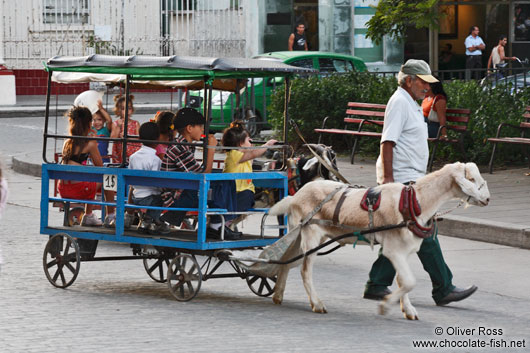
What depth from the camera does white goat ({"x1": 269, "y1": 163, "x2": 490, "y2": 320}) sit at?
7.45 metres

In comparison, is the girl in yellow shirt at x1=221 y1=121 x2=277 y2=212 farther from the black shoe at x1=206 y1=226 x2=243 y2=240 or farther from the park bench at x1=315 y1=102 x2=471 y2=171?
the park bench at x1=315 y1=102 x2=471 y2=171

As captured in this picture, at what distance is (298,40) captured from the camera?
95.7ft

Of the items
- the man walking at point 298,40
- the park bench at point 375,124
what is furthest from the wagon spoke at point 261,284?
the man walking at point 298,40

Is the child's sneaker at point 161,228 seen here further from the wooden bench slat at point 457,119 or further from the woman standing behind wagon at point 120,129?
the wooden bench slat at point 457,119

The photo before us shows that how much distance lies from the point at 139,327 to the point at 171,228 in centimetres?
167

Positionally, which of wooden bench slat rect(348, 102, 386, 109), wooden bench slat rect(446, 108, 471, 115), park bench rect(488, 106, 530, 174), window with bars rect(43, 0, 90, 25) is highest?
window with bars rect(43, 0, 90, 25)

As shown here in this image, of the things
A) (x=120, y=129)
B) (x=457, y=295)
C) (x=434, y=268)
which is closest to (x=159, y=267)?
(x=434, y=268)

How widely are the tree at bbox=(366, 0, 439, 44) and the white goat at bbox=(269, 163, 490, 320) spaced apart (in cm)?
745

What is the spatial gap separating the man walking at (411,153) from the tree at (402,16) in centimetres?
666

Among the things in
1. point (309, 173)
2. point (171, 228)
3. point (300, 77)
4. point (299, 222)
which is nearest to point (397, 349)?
point (299, 222)

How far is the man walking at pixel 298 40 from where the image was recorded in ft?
95.1

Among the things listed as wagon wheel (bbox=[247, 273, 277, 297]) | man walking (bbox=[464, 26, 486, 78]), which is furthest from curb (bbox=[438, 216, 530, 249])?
man walking (bbox=[464, 26, 486, 78])

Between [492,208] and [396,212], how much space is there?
16.4 ft

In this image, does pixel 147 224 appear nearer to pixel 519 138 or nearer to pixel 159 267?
pixel 159 267
